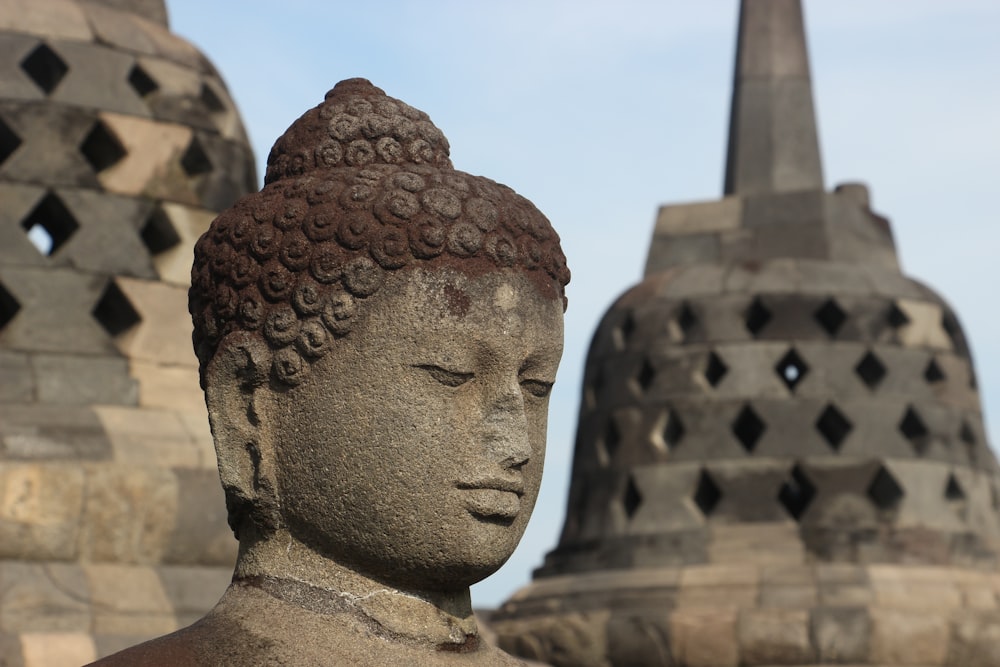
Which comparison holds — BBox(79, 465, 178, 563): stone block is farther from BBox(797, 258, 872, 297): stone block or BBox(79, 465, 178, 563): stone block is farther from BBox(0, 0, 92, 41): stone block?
Answer: BBox(797, 258, 872, 297): stone block

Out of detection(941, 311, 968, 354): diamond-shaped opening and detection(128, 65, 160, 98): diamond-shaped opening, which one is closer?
detection(128, 65, 160, 98): diamond-shaped opening

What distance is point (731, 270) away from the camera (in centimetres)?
1583

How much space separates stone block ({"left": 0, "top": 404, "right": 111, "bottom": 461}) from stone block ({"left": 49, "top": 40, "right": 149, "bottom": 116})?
1852 mm

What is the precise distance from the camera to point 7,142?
32.7ft

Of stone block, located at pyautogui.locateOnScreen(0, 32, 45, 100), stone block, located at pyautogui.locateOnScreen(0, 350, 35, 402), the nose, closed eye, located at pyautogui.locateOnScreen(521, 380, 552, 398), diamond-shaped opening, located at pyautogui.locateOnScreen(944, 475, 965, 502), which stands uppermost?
stone block, located at pyautogui.locateOnScreen(0, 32, 45, 100)

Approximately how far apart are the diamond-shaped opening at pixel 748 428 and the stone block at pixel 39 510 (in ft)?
23.8

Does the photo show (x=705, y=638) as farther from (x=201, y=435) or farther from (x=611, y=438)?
(x=201, y=435)

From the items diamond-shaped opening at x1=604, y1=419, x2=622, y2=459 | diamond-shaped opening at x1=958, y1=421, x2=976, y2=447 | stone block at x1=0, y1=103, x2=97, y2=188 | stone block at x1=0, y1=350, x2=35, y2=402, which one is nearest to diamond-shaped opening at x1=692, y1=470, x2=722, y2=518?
diamond-shaped opening at x1=604, y1=419, x2=622, y2=459

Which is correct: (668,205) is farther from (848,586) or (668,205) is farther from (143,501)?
(143,501)

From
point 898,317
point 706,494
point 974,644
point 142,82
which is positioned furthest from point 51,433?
point 898,317

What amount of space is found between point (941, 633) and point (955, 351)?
2950 mm

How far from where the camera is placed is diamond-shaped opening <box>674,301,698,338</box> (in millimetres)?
15625

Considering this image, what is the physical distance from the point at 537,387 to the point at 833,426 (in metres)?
10.5

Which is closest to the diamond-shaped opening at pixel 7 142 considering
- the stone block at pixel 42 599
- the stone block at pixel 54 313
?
the stone block at pixel 54 313
